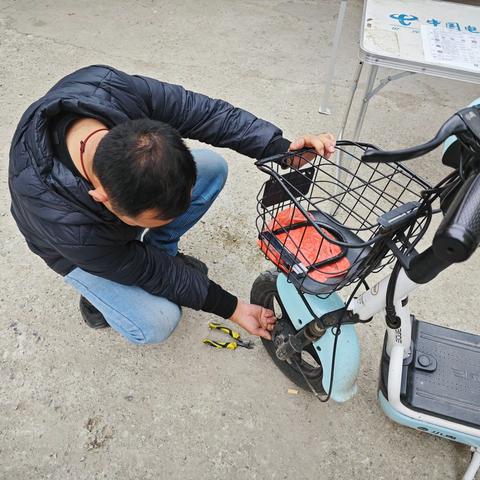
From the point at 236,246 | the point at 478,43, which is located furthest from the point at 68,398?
the point at 478,43

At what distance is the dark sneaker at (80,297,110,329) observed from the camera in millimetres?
1580

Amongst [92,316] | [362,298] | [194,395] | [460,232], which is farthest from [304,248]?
[92,316]

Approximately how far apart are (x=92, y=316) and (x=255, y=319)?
2.03 feet

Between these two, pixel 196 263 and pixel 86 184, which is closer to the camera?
pixel 86 184

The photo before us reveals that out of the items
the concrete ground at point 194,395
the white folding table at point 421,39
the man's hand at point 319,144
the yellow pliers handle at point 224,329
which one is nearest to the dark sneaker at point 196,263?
the concrete ground at point 194,395

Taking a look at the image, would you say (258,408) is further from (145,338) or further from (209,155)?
(209,155)

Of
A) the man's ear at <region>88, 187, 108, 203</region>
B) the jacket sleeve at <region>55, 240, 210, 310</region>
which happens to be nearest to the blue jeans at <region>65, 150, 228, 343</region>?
the jacket sleeve at <region>55, 240, 210, 310</region>

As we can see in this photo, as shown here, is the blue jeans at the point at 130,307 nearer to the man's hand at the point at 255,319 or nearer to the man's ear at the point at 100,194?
the man's hand at the point at 255,319

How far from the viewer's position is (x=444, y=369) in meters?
1.30

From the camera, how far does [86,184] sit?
1030 millimetres

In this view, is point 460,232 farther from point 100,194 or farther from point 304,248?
point 100,194

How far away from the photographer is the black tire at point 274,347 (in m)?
1.37

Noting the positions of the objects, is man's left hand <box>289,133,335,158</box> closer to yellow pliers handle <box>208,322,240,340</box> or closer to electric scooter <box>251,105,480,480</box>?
electric scooter <box>251,105,480,480</box>

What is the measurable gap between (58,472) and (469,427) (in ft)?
3.86
